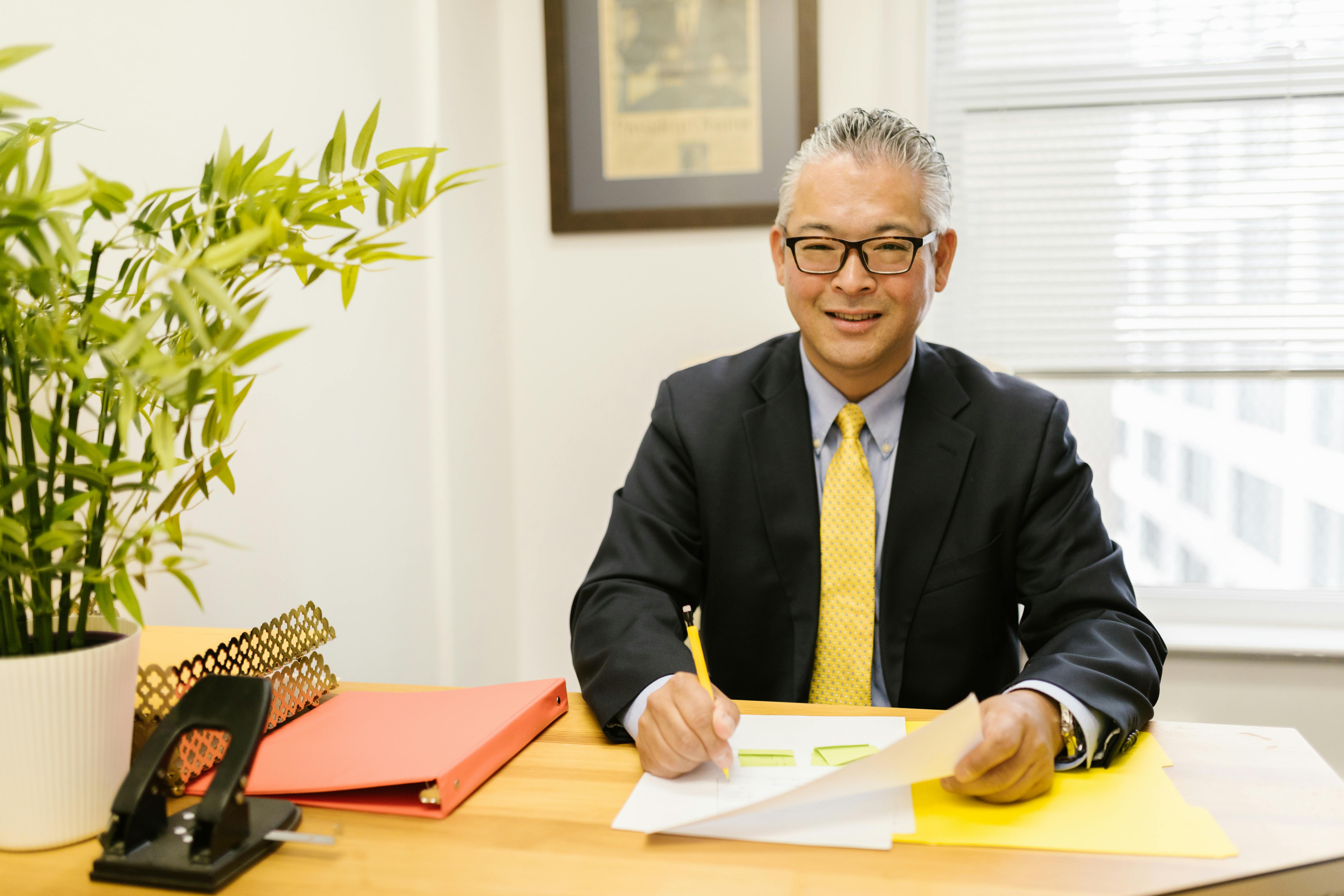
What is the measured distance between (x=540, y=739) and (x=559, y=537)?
1504 mm

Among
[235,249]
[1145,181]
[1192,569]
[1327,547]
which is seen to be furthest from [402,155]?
[1327,547]

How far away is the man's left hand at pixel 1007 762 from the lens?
0.87 metres

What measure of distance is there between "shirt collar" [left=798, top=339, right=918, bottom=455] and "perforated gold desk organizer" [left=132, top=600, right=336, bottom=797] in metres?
0.75

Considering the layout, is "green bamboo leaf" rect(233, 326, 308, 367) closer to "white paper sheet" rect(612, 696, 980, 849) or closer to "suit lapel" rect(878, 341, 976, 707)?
"white paper sheet" rect(612, 696, 980, 849)

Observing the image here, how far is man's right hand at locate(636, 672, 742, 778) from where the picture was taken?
931mm

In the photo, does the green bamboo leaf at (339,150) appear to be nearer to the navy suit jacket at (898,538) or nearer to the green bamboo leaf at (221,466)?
the green bamboo leaf at (221,466)

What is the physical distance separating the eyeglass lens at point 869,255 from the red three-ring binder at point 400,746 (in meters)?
0.70

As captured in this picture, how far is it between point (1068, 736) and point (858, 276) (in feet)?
2.26

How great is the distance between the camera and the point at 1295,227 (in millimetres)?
2227

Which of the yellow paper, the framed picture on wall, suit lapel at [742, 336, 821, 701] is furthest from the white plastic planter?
the framed picture on wall

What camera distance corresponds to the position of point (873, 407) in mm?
1455

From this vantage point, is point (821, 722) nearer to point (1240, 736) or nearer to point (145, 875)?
point (1240, 736)

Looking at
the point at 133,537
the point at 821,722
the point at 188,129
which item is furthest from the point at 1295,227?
the point at 133,537

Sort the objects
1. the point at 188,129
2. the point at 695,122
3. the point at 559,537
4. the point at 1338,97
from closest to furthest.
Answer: the point at 188,129 < the point at 1338,97 < the point at 695,122 < the point at 559,537
